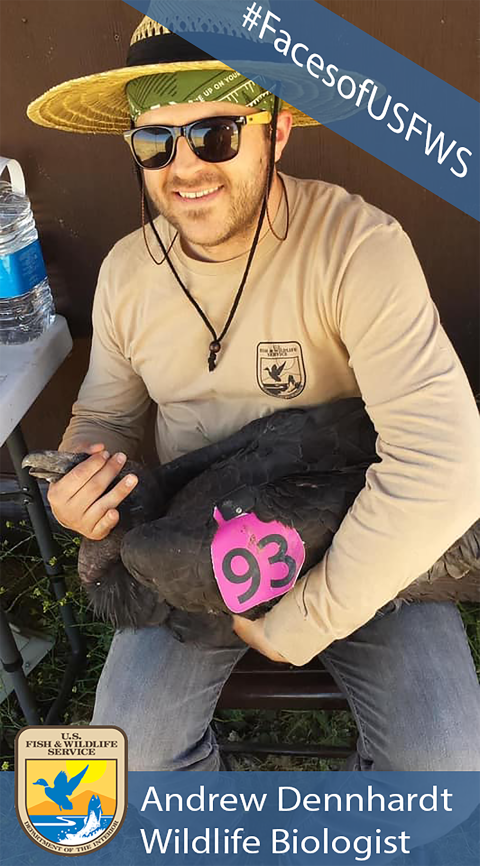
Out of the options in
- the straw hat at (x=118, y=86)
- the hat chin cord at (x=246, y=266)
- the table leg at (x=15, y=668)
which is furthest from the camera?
the table leg at (x=15, y=668)

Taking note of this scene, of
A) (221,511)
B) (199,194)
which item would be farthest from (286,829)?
(199,194)

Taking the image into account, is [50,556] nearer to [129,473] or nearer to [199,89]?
[129,473]

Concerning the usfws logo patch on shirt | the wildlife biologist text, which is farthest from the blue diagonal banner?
the wildlife biologist text

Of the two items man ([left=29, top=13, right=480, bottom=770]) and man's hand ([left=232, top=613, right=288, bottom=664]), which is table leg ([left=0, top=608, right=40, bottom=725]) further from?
man's hand ([left=232, top=613, right=288, bottom=664])

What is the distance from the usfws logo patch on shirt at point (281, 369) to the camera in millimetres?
1284

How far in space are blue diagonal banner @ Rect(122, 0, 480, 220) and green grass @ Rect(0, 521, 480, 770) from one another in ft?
3.84

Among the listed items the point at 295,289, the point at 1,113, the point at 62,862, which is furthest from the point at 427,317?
the point at 62,862

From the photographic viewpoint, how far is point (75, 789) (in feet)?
4.39

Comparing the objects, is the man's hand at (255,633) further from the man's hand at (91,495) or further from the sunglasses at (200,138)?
the sunglasses at (200,138)

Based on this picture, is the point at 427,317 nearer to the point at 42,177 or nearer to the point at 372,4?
the point at 372,4

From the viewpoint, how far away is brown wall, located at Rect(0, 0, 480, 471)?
1537mm

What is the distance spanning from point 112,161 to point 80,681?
1420 millimetres

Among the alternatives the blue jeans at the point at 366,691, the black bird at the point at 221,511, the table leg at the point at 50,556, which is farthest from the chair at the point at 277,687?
the table leg at the point at 50,556

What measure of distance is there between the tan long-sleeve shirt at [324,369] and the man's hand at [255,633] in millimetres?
32
